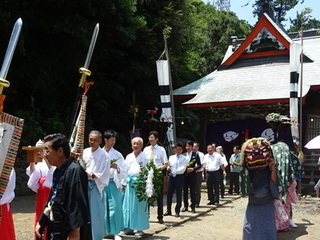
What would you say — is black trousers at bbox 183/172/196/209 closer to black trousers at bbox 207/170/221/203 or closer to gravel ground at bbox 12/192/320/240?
gravel ground at bbox 12/192/320/240

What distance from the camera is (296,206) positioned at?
11562 mm

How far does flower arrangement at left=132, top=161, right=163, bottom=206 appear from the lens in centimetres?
729

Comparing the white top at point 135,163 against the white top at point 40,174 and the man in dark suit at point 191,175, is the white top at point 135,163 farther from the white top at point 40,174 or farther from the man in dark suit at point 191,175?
the man in dark suit at point 191,175

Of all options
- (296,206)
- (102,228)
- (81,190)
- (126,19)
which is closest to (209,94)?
(126,19)

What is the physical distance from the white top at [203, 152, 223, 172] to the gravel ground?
1065 mm

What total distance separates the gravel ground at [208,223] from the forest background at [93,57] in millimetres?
4742

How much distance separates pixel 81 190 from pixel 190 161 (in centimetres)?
760

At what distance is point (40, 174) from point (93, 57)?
12.2 metres

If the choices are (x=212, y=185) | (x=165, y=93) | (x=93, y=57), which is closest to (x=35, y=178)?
(x=212, y=185)

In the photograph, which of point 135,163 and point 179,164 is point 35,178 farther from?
point 179,164

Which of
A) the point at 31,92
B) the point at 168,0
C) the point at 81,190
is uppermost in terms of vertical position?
the point at 168,0

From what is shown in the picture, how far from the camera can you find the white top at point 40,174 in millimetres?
5531

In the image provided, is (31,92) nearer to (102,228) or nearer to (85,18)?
(85,18)

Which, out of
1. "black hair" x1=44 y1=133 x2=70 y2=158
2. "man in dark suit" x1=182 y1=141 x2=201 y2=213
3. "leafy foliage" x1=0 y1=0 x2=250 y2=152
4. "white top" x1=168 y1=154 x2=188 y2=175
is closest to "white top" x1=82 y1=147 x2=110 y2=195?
"black hair" x1=44 y1=133 x2=70 y2=158
